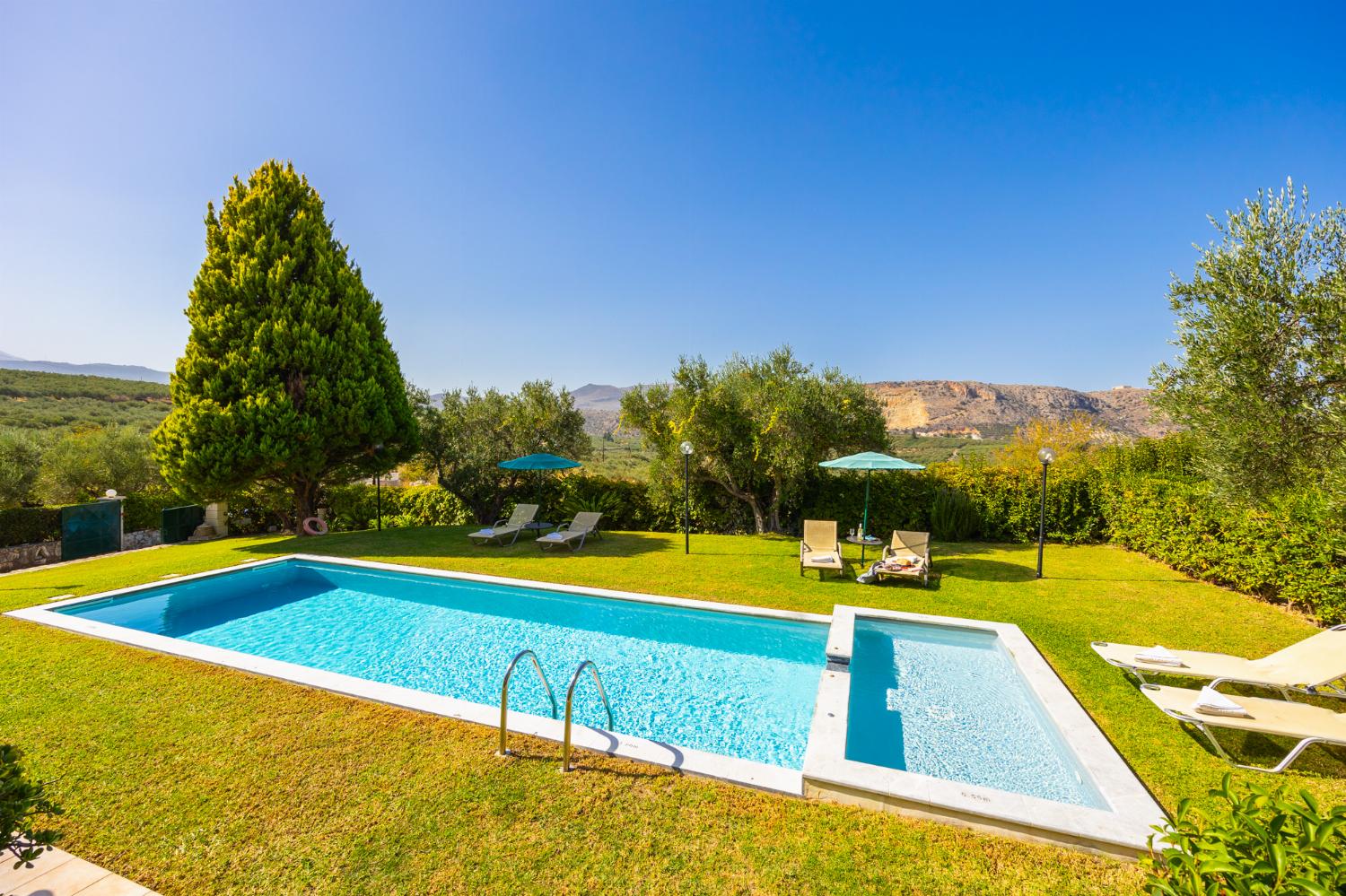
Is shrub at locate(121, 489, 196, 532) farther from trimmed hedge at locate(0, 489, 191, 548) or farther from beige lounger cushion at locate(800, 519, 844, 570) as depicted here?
beige lounger cushion at locate(800, 519, 844, 570)

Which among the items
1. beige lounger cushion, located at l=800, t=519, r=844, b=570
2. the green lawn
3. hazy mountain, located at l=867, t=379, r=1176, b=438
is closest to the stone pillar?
the green lawn

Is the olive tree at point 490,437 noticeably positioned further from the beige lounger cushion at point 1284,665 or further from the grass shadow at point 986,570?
the beige lounger cushion at point 1284,665

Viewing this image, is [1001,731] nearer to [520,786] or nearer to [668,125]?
[520,786]

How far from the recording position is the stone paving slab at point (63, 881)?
3115mm

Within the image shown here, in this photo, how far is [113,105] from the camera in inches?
457

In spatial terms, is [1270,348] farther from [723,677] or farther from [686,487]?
[686,487]

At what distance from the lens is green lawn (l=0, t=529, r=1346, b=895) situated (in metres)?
3.29

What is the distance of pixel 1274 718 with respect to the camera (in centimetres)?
451

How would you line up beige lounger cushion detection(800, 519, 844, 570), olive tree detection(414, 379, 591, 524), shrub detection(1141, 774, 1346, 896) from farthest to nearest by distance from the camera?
olive tree detection(414, 379, 591, 524) → beige lounger cushion detection(800, 519, 844, 570) → shrub detection(1141, 774, 1346, 896)

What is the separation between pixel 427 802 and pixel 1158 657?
24.0 feet

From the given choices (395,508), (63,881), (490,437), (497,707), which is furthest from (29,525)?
(63,881)

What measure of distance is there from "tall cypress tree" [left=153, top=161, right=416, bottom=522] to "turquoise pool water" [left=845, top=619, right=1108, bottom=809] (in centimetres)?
1504

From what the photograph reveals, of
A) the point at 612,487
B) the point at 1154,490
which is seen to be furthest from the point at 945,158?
the point at 612,487

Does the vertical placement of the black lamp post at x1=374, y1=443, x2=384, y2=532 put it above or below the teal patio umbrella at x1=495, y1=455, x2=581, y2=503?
below
